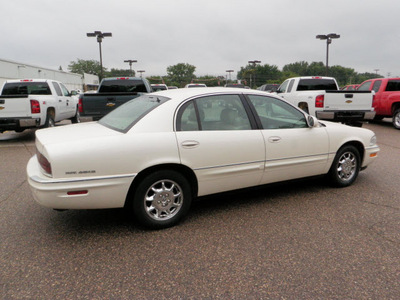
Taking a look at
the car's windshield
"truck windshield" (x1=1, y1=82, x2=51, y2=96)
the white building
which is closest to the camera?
the car's windshield

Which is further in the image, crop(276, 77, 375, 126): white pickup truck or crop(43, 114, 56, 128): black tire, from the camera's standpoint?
crop(43, 114, 56, 128): black tire

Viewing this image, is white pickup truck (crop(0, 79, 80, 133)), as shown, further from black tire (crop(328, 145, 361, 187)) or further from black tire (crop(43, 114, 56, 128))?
black tire (crop(328, 145, 361, 187))

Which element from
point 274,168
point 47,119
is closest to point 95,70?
point 47,119

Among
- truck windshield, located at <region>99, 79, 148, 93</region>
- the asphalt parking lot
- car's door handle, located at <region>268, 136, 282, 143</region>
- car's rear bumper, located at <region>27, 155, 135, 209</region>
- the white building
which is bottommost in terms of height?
the asphalt parking lot

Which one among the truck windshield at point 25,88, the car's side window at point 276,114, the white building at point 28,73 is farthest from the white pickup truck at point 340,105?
the white building at point 28,73

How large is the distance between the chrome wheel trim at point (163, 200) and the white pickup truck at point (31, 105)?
7.36 m

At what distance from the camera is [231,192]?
3811mm

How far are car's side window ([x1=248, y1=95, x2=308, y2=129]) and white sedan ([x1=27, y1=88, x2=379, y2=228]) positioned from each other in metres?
0.01

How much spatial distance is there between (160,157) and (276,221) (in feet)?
4.96

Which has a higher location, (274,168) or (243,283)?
(274,168)

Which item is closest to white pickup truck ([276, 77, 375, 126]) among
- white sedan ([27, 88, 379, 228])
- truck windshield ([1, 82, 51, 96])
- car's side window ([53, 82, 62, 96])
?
white sedan ([27, 88, 379, 228])

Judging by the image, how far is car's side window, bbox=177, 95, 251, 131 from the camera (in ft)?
11.4

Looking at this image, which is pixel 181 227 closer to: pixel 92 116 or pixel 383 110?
pixel 92 116

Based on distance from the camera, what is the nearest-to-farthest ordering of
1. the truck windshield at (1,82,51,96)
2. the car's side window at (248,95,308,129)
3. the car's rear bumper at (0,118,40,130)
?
the car's side window at (248,95,308,129) < the car's rear bumper at (0,118,40,130) < the truck windshield at (1,82,51,96)
